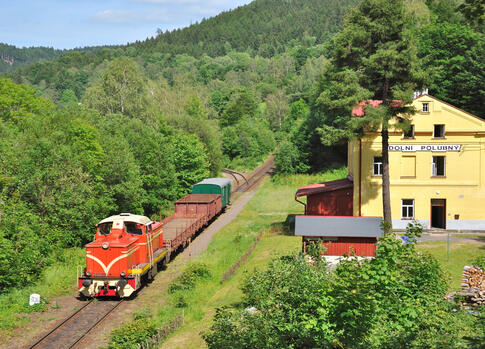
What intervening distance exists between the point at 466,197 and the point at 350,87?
15.0 meters

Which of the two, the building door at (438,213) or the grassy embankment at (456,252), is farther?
the building door at (438,213)

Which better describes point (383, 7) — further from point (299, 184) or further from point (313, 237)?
point (299, 184)

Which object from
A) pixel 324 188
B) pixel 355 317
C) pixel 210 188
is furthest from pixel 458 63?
pixel 355 317

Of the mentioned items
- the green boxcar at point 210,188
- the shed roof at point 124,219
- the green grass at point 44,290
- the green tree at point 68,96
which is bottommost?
the green grass at point 44,290

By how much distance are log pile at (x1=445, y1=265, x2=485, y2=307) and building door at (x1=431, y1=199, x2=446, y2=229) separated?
1782 centimetres

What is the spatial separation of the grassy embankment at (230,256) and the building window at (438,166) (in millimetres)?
12617

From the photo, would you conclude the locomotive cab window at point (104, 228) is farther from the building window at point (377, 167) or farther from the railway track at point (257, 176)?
the railway track at point (257, 176)

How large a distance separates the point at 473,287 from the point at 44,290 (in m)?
22.0

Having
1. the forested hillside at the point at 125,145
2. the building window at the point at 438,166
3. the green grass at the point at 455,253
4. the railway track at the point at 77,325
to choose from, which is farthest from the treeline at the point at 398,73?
the railway track at the point at 77,325

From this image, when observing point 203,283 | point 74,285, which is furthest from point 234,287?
point 74,285

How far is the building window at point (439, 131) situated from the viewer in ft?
124

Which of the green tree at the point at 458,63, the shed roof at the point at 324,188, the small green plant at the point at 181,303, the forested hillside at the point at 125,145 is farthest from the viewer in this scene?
the green tree at the point at 458,63

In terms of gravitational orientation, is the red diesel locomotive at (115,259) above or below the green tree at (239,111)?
below

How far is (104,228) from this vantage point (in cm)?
2489
